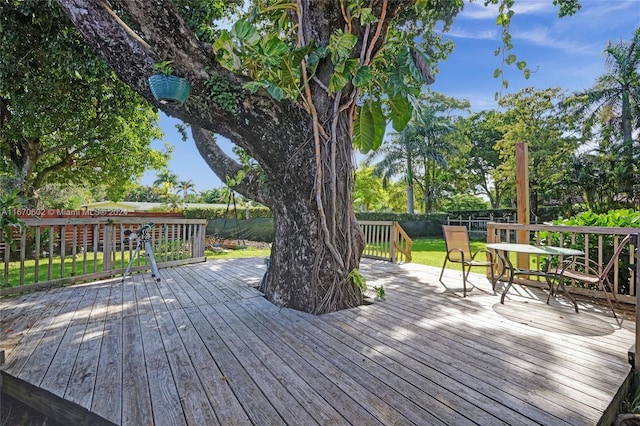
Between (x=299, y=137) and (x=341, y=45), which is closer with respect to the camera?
(x=341, y=45)

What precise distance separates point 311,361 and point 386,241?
202 inches

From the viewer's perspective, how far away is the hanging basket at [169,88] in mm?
2459

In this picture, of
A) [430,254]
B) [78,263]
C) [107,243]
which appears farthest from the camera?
[430,254]

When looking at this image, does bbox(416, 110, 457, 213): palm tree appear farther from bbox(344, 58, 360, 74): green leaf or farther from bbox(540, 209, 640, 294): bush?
bbox(344, 58, 360, 74): green leaf

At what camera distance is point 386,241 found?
22.7 feet

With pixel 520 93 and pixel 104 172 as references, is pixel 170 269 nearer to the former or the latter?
pixel 104 172

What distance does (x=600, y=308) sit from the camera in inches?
127

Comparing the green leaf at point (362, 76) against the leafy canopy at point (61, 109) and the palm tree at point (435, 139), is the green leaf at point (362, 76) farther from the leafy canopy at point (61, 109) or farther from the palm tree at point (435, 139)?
the palm tree at point (435, 139)

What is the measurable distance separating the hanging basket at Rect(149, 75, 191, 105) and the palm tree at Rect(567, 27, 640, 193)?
731 inches

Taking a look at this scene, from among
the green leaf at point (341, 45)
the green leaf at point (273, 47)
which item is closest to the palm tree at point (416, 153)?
the green leaf at point (341, 45)

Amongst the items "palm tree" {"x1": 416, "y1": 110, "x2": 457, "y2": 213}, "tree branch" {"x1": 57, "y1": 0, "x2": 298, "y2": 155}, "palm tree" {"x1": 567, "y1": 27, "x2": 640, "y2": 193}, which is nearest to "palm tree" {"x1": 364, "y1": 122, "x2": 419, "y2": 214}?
"palm tree" {"x1": 416, "y1": 110, "x2": 457, "y2": 213}

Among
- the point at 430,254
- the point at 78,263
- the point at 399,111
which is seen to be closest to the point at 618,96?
the point at 430,254

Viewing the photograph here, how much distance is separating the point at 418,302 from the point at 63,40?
237 inches

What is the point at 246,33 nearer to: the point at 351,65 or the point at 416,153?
the point at 351,65
